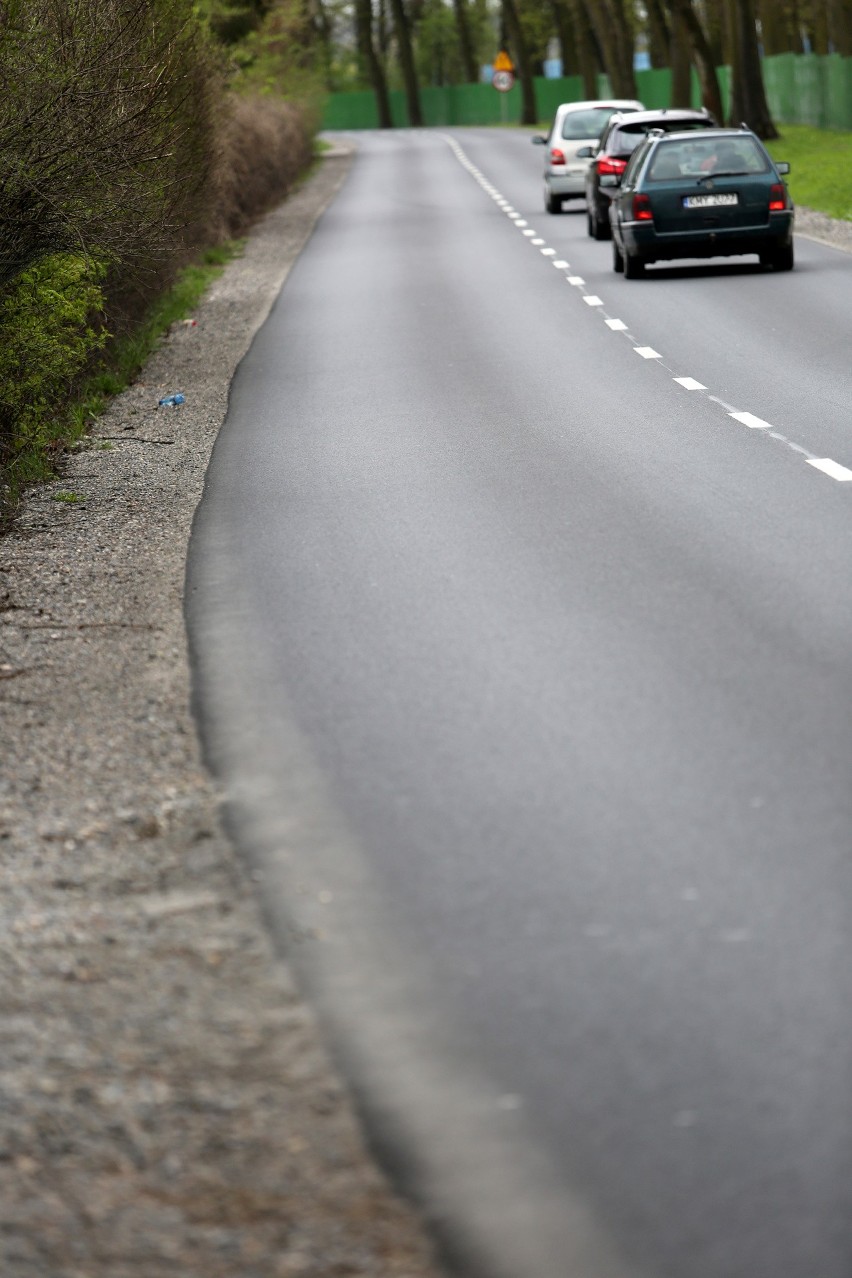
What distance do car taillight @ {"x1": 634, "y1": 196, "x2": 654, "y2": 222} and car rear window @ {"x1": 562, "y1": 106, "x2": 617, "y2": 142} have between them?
15.4m

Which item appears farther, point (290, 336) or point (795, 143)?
point (795, 143)

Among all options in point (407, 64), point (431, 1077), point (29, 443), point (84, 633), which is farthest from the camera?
point (407, 64)

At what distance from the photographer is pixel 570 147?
38.3 meters

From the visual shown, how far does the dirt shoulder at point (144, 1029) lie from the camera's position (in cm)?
365

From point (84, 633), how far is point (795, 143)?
157 feet

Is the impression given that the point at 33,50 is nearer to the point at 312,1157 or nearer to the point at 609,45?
the point at 312,1157

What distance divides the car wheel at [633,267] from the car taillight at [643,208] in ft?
1.84

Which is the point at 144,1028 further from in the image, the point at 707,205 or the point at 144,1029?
the point at 707,205

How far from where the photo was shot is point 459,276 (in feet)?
88.5

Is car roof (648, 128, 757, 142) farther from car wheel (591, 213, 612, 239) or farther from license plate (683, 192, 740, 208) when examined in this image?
car wheel (591, 213, 612, 239)

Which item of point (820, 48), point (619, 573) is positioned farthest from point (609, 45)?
point (619, 573)

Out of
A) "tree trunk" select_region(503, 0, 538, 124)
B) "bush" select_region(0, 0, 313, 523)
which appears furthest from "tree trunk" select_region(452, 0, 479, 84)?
"bush" select_region(0, 0, 313, 523)

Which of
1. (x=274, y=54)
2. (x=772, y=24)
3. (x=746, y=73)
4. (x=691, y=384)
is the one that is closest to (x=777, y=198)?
(x=691, y=384)

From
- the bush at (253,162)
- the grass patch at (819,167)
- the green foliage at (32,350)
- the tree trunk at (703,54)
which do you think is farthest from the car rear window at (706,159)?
the tree trunk at (703,54)
